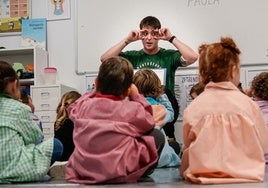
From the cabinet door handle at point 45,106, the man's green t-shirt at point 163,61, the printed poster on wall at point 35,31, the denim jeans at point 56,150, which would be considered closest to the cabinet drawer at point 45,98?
the cabinet door handle at point 45,106

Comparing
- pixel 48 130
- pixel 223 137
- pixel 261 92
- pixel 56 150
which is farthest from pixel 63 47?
pixel 223 137

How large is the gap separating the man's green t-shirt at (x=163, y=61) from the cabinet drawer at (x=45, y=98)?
28.3 inches

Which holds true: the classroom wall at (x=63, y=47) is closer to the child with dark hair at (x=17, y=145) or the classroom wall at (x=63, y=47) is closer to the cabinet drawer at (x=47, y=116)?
the cabinet drawer at (x=47, y=116)

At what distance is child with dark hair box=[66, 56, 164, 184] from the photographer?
1.54 meters

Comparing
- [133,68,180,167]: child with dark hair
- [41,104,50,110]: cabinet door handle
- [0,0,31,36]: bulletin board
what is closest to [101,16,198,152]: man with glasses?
[41,104,50,110]: cabinet door handle

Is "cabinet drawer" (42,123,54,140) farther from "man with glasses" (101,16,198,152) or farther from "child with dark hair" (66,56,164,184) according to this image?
"child with dark hair" (66,56,164,184)

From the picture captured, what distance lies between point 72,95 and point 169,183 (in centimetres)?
132

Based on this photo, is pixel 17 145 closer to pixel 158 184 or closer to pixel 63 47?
pixel 158 184

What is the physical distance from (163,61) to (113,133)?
168 centimetres

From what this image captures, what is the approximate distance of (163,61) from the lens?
3.14 m

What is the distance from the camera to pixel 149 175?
1.84m

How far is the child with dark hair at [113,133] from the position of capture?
154cm

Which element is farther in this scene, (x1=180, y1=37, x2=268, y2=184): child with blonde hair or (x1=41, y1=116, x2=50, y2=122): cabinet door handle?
(x1=41, y1=116, x2=50, y2=122): cabinet door handle

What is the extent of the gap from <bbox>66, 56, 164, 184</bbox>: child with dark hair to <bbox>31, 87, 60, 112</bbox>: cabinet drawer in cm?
175
